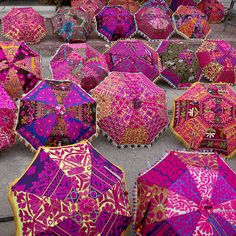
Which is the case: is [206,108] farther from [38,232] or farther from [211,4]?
[211,4]

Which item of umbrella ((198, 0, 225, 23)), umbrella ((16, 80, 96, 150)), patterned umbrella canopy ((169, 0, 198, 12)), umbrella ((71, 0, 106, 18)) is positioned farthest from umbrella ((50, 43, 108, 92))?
umbrella ((198, 0, 225, 23))

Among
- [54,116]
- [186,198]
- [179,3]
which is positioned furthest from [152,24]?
[186,198]

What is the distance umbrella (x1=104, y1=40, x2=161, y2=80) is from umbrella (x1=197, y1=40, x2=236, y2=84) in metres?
1.02

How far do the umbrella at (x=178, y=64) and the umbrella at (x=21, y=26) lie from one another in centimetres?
221

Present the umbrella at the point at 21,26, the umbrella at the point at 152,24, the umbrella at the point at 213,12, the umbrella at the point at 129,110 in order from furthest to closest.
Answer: the umbrella at the point at 213,12 → the umbrella at the point at 152,24 → the umbrella at the point at 21,26 → the umbrella at the point at 129,110

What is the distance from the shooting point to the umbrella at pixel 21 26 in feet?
21.3

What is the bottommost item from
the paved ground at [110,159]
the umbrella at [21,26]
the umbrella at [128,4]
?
the paved ground at [110,159]

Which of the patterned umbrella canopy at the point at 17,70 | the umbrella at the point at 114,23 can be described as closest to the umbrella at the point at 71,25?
the umbrella at the point at 114,23

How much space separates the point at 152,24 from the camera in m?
7.17

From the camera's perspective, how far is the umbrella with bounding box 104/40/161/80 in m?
5.48

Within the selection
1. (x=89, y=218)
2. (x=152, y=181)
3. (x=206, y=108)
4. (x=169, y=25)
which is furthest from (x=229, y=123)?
(x=169, y=25)

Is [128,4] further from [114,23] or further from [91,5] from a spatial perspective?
[114,23]

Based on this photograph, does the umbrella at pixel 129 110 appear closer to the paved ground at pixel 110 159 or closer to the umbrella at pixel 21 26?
the paved ground at pixel 110 159

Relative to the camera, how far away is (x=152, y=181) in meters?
3.20
